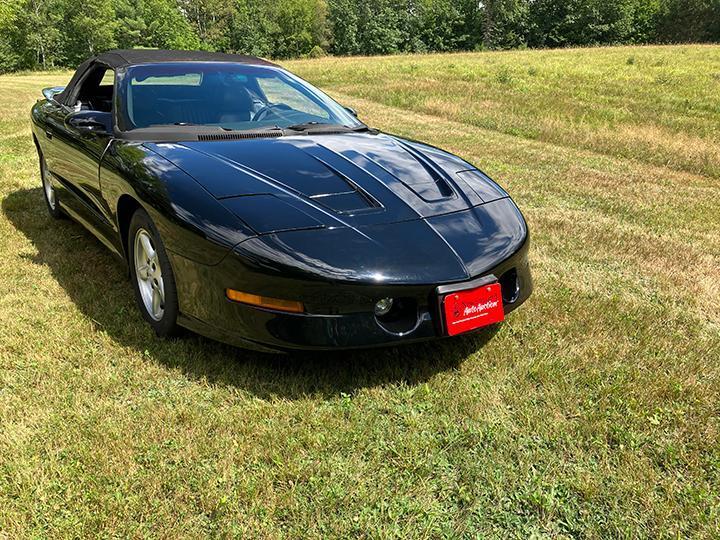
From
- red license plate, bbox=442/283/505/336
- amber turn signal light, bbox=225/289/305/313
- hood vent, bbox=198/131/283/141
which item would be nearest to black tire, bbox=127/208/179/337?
amber turn signal light, bbox=225/289/305/313

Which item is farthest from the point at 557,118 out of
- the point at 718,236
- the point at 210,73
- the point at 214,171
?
the point at 214,171

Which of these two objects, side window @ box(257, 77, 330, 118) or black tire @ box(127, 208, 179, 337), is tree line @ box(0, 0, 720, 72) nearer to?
side window @ box(257, 77, 330, 118)

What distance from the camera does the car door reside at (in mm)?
3131

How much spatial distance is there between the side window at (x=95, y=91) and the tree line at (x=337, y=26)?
47.3m

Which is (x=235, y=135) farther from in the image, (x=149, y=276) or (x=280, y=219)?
(x=280, y=219)

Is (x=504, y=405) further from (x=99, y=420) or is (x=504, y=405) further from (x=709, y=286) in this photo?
(x=709, y=286)

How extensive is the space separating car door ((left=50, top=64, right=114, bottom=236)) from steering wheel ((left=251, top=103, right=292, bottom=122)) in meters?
0.82

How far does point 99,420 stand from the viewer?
2.15m

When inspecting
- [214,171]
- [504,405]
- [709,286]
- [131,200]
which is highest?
[214,171]

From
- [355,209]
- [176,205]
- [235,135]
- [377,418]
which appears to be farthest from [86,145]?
[377,418]

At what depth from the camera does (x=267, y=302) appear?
84.9 inches

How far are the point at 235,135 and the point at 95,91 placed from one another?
1.75 metres

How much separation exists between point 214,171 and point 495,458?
1.69 meters

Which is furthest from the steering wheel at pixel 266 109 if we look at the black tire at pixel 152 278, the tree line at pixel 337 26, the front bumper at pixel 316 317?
the tree line at pixel 337 26
